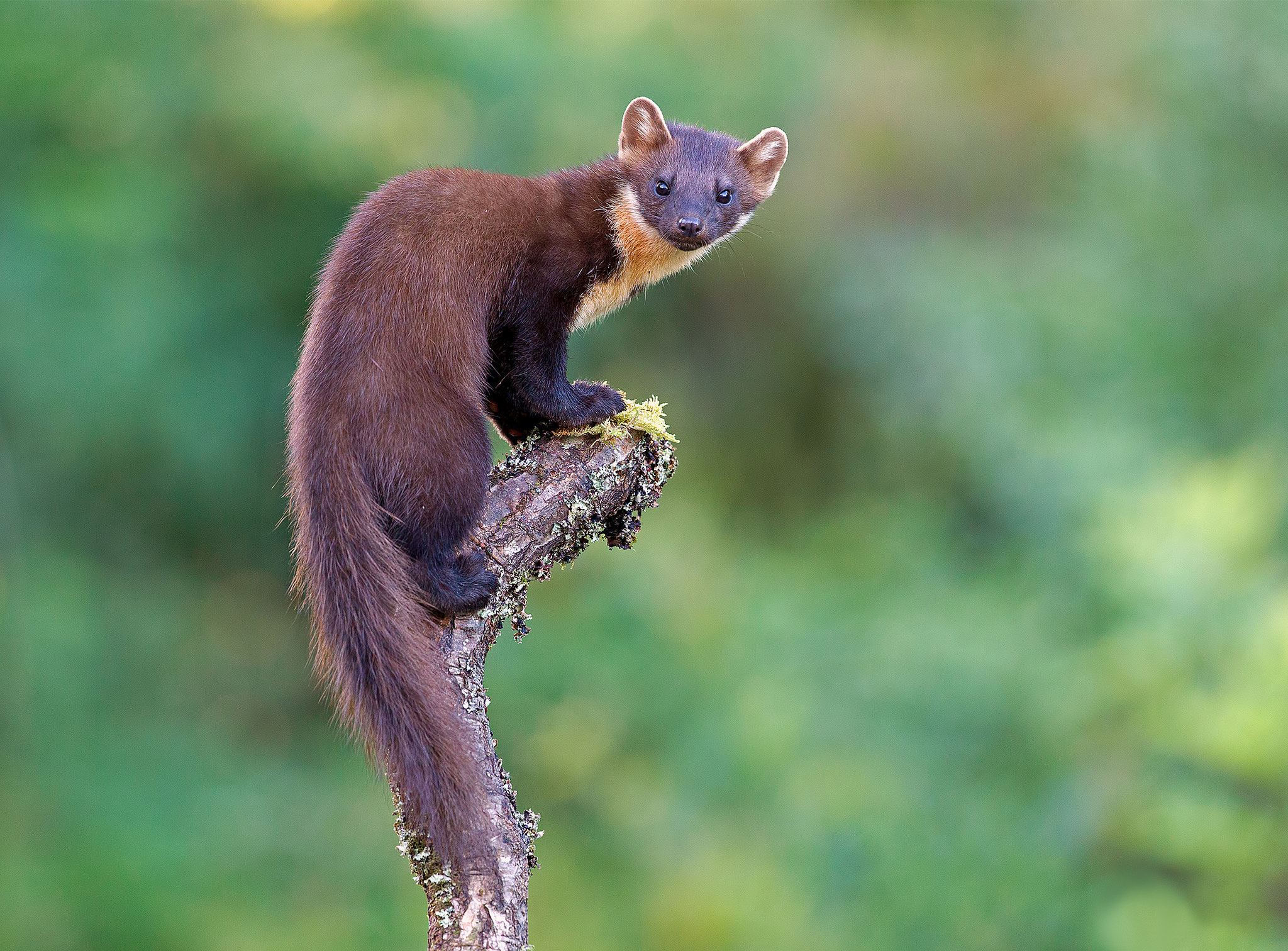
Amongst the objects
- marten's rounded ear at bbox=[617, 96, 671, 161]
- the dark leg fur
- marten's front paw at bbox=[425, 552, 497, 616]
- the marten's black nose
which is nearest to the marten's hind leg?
marten's front paw at bbox=[425, 552, 497, 616]

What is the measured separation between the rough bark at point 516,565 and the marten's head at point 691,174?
0.90 metres

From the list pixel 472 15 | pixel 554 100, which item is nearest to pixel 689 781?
pixel 554 100

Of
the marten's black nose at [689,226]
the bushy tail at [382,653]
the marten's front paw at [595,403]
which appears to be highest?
the marten's black nose at [689,226]

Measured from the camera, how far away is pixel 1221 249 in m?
9.98

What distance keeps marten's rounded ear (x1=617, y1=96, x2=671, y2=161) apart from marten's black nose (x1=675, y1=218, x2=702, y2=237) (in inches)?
16.5

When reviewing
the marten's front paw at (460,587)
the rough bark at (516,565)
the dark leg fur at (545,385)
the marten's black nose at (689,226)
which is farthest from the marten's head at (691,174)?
the marten's front paw at (460,587)

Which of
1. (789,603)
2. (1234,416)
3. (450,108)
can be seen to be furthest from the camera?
(789,603)

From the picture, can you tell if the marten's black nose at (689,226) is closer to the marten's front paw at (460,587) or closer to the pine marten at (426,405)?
the pine marten at (426,405)

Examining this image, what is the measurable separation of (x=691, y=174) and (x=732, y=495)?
24.1 feet

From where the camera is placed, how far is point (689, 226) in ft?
14.4

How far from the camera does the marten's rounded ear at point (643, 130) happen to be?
4688mm

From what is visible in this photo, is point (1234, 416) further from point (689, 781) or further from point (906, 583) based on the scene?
point (689, 781)

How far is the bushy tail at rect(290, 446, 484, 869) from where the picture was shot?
9.61ft

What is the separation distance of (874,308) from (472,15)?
4.24 metres
